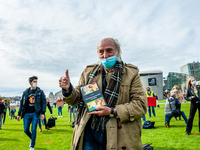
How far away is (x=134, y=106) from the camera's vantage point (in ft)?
5.97

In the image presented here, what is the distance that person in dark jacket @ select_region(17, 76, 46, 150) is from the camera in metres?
5.28

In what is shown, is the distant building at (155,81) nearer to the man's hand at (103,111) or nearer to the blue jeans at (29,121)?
the blue jeans at (29,121)

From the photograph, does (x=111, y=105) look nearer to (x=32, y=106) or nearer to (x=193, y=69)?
(x=32, y=106)

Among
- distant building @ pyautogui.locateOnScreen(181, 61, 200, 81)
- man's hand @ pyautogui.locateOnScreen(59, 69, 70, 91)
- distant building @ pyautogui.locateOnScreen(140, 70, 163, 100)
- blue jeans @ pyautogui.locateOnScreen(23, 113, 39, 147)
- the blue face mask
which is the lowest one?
blue jeans @ pyautogui.locateOnScreen(23, 113, 39, 147)

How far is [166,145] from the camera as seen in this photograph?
17.2ft

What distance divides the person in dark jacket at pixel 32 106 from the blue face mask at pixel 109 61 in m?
4.33

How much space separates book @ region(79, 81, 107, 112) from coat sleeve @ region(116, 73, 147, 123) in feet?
0.76

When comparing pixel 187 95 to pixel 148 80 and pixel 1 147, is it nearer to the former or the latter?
pixel 1 147

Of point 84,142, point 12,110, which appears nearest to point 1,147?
point 84,142

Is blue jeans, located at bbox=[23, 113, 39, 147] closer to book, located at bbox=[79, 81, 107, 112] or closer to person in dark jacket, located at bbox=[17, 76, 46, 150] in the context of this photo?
person in dark jacket, located at bbox=[17, 76, 46, 150]

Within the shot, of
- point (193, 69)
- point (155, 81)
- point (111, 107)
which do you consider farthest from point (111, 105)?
point (193, 69)

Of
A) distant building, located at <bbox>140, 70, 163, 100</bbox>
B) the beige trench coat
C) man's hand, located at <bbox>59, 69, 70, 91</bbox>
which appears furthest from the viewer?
distant building, located at <bbox>140, 70, 163, 100</bbox>

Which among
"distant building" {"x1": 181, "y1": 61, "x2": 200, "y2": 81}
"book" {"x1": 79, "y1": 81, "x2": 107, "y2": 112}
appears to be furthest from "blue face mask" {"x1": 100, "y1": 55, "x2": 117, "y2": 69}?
"distant building" {"x1": 181, "y1": 61, "x2": 200, "y2": 81}

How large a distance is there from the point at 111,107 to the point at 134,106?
277 mm
